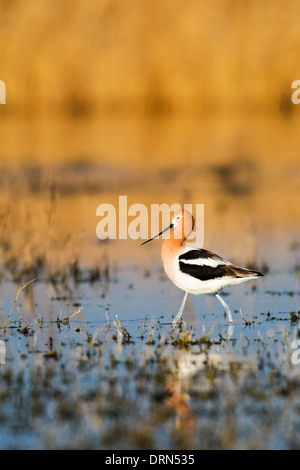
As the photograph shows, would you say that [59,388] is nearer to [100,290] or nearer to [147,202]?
[100,290]

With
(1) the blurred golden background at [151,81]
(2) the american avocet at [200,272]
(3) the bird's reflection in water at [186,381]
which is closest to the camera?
(3) the bird's reflection in water at [186,381]

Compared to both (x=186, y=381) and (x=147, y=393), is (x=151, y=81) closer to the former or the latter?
(x=186, y=381)

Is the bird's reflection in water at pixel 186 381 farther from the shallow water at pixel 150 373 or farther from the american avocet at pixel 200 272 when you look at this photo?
the american avocet at pixel 200 272

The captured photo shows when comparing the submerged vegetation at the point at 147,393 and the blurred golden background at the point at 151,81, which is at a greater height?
the blurred golden background at the point at 151,81

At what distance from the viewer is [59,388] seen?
6.43 m

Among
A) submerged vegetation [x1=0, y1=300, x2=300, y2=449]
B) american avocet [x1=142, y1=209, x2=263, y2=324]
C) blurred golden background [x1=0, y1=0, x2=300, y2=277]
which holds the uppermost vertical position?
blurred golden background [x1=0, y1=0, x2=300, y2=277]

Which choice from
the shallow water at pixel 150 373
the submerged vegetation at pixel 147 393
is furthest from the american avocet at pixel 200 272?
the submerged vegetation at pixel 147 393

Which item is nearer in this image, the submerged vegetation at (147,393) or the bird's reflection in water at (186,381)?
the submerged vegetation at (147,393)

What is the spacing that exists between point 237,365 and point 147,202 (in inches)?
422

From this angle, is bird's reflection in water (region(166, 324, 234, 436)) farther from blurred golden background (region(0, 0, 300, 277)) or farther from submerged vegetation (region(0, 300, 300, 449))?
blurred golden background (region(0, 0, 300, 277))

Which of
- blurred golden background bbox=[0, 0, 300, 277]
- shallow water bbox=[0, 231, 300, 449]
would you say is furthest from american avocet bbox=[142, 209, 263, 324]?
blurred golden background bbox=[0, 0, 300, 277]

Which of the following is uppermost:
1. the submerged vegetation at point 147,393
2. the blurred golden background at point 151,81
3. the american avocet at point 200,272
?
the blurred golden background at point 151,81

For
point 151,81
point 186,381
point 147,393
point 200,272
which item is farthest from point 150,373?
point 151,81

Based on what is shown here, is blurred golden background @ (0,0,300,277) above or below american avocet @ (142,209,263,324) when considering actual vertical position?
above
